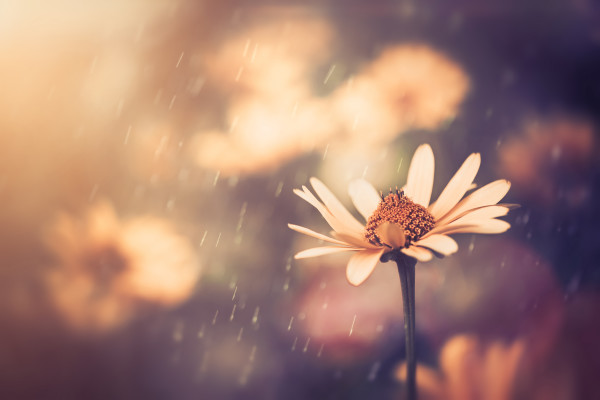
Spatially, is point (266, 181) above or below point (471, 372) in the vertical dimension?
above

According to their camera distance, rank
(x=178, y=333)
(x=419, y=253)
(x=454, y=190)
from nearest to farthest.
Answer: (x=419, y=253) → (x=454, y=190) → (x=178, y=333)

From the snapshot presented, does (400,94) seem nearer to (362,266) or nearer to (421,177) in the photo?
(421,177)

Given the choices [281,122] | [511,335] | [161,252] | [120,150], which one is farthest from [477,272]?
[120,150]

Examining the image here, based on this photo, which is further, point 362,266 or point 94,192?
point 94,192

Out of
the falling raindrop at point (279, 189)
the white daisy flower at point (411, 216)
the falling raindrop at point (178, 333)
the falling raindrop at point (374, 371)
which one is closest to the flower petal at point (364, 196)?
the white daisy flower at point (411, 216)

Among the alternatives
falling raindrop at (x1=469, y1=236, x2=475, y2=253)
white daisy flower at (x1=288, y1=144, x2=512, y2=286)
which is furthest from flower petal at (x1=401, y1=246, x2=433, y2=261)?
falling raindrop at (x1=469, y1=236, x2=475, y2=253)

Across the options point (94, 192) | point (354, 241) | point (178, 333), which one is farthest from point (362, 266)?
point (94, 192)

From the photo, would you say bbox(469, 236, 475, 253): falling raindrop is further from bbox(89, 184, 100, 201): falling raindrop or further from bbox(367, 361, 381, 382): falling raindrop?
bbox(89, 184, 100, 201): falling raindrop

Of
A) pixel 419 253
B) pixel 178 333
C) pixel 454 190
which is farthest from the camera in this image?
pixel 178 333
